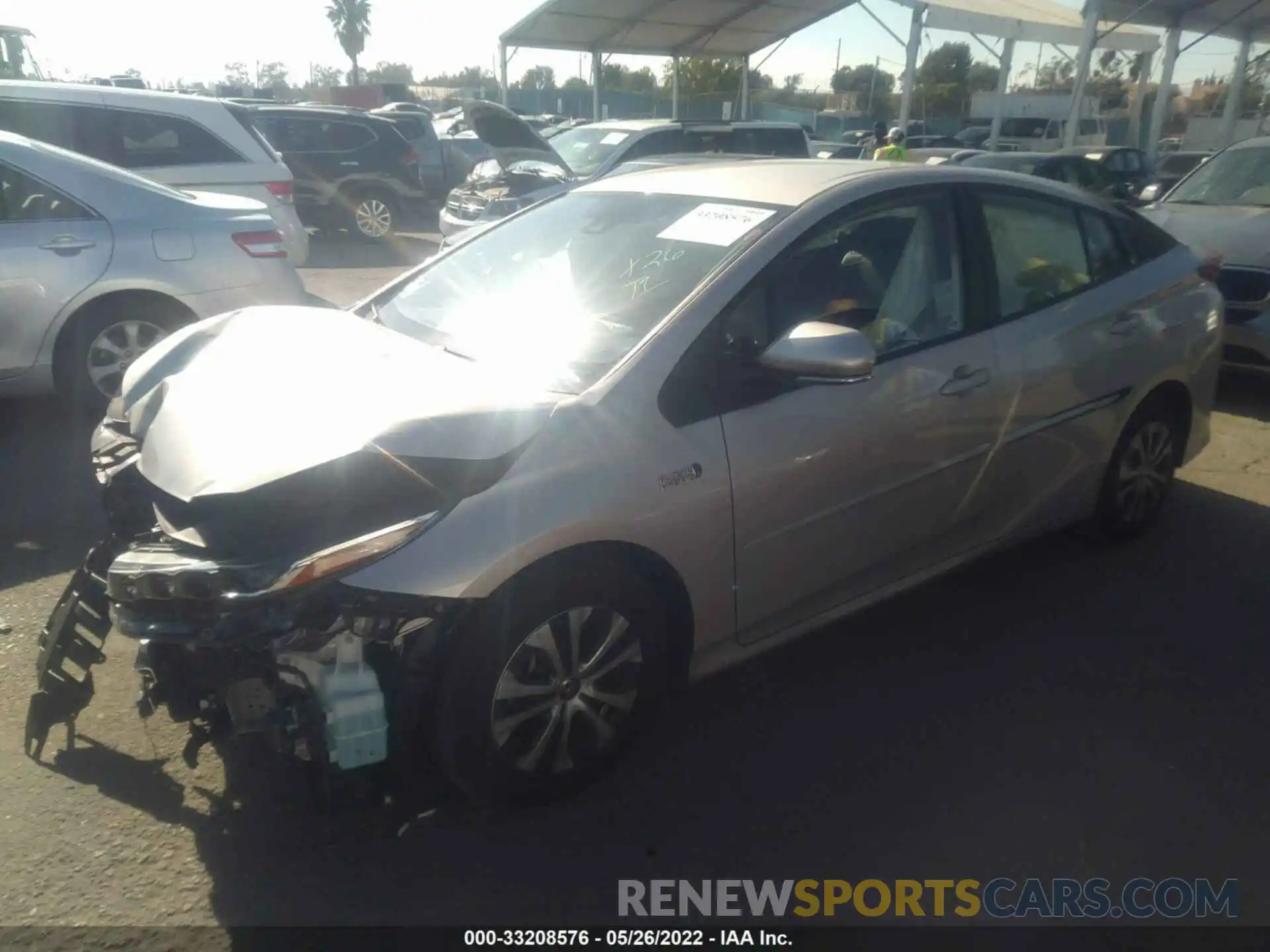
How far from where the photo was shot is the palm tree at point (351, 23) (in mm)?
62844

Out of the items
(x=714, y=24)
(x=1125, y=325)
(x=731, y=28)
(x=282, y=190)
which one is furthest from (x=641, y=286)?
(x=731, y=28)

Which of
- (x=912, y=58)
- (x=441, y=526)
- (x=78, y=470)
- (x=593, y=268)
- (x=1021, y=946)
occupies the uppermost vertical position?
(x=912, y=58)

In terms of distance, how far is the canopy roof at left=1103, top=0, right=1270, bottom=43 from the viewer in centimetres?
1619

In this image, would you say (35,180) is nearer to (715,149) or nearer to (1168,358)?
(1168,358)

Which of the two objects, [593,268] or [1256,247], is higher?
[593,268]

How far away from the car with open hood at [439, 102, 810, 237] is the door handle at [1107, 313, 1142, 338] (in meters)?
7.17

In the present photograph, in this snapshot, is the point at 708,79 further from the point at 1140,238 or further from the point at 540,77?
the point at 540,77

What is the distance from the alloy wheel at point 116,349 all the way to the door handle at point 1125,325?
4810mm

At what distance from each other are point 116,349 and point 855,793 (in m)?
4.79

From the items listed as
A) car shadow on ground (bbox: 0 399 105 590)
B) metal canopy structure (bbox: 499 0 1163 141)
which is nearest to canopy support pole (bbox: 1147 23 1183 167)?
metal canopy structure (bbox: 499 0 1163 141)

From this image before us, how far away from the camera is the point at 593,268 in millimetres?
3209

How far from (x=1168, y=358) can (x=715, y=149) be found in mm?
8855

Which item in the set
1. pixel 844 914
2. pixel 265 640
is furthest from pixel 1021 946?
pixel 265 640

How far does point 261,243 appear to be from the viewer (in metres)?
5.91
